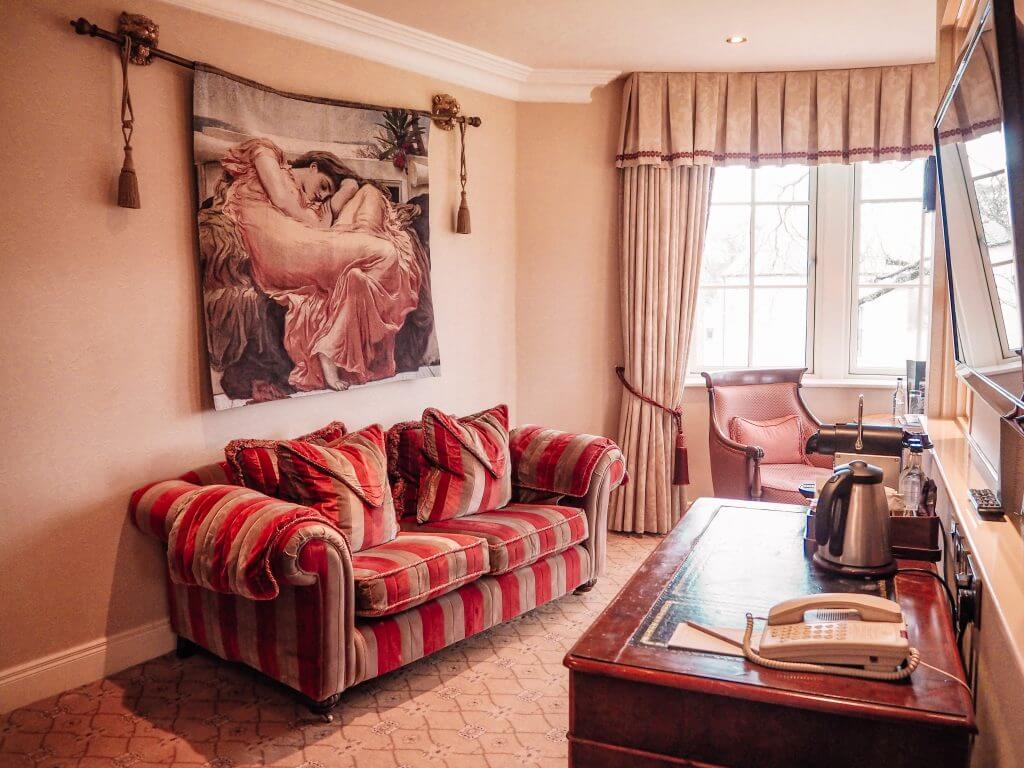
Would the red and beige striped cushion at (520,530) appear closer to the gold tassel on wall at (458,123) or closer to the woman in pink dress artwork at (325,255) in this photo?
the woman in pink dress artwork at (325,255)

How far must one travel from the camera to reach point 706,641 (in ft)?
5.12

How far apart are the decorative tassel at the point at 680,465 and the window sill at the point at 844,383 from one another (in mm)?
362

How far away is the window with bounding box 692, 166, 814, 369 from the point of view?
5180mm

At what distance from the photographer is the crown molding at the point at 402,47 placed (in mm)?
3506

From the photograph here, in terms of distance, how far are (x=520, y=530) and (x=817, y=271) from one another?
2739 millimetres

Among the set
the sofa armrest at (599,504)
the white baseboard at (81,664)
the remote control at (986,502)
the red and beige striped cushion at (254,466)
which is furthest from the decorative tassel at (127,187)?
the remote control at (986,502)

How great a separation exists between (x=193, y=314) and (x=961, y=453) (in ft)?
8.87

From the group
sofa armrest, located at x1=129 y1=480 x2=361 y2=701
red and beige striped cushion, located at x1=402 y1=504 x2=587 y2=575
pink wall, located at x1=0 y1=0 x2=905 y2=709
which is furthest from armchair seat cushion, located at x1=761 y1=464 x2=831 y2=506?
sofa armrest, located at x1=129 y1=480 x2=361 y2=701

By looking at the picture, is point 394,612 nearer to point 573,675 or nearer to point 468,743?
point 468,743

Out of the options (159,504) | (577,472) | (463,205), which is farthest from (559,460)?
(159,504)

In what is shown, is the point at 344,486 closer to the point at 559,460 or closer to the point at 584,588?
the point at 559,460

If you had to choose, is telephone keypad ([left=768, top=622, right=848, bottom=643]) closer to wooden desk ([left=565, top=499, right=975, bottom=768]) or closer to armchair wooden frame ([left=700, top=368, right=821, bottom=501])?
wooden desk ([left=565, top=499, right=975, bottom=768])

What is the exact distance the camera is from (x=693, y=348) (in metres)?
5.35

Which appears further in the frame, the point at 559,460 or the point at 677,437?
the point at 677,437
